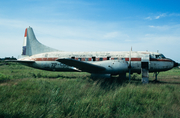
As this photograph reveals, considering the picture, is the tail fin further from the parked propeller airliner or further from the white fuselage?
the white fuselage

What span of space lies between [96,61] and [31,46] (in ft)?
31.4

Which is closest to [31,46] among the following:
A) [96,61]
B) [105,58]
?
[96,61]

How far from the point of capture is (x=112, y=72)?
10.9m

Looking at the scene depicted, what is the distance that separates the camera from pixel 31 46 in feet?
54.8

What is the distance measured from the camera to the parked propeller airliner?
35.8ft

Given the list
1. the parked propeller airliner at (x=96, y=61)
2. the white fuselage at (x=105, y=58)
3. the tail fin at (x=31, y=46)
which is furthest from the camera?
the tail fin at (x=31, y=46)

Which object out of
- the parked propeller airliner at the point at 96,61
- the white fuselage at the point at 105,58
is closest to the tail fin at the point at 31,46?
the parked propeller airliner at the point at 96,61

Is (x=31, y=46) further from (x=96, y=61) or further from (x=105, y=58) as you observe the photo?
(x=105, y=58)

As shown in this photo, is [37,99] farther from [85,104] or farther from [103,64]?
[103,64]

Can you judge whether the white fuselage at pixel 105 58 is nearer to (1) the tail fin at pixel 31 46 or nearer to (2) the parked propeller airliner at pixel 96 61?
(2) the parked propeller airliner at pixel 96 61

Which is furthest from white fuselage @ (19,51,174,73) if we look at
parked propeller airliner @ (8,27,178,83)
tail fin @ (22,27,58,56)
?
tail fin @ (22,27,58,56)

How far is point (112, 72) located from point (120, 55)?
2762 millimetres

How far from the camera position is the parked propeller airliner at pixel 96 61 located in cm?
1091

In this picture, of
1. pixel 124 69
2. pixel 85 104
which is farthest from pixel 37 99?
pixel 124 69
